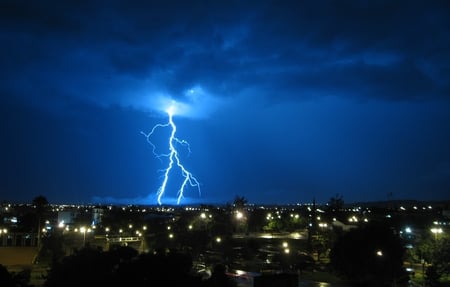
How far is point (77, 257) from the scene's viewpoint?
1094 cm

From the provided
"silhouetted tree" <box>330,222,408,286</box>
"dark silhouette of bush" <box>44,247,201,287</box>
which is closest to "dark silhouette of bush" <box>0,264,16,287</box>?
"dark silhouette of bush" <box>44,247,201,287</box>

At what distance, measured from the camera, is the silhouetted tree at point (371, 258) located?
29.8 meters

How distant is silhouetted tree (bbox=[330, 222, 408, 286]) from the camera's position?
2980 centimetres

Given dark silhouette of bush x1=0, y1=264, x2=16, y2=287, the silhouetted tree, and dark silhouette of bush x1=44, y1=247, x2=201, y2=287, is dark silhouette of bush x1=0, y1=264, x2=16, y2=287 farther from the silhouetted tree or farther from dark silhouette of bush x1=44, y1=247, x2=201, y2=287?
the silhouetted tree

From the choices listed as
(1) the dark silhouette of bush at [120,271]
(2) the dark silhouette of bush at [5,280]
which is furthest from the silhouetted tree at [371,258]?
(2) the dark silhouette of bush at [5,280]

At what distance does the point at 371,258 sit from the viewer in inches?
1188

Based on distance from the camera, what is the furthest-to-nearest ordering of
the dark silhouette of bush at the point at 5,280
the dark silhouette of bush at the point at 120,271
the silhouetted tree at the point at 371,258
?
1. the silhouetted tree at the point at 371,258
2. the dark silhouette of bush at the point at 120,271
3. the dark silhouette of bush at the point at 5,280

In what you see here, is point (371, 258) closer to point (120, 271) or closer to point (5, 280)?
point (120, 271)

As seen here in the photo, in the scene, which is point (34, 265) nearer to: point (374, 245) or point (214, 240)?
point (214, 240)

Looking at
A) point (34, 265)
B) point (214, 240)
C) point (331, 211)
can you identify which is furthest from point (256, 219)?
point (34, 265)

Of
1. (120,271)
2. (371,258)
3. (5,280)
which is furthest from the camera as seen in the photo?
(371,258)

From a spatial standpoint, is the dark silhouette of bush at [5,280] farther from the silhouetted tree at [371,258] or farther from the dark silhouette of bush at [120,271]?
the silhouetted tree at [371,258]

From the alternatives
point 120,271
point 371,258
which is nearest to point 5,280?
point 120,271

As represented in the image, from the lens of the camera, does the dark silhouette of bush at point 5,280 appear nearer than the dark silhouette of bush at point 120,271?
Yes
